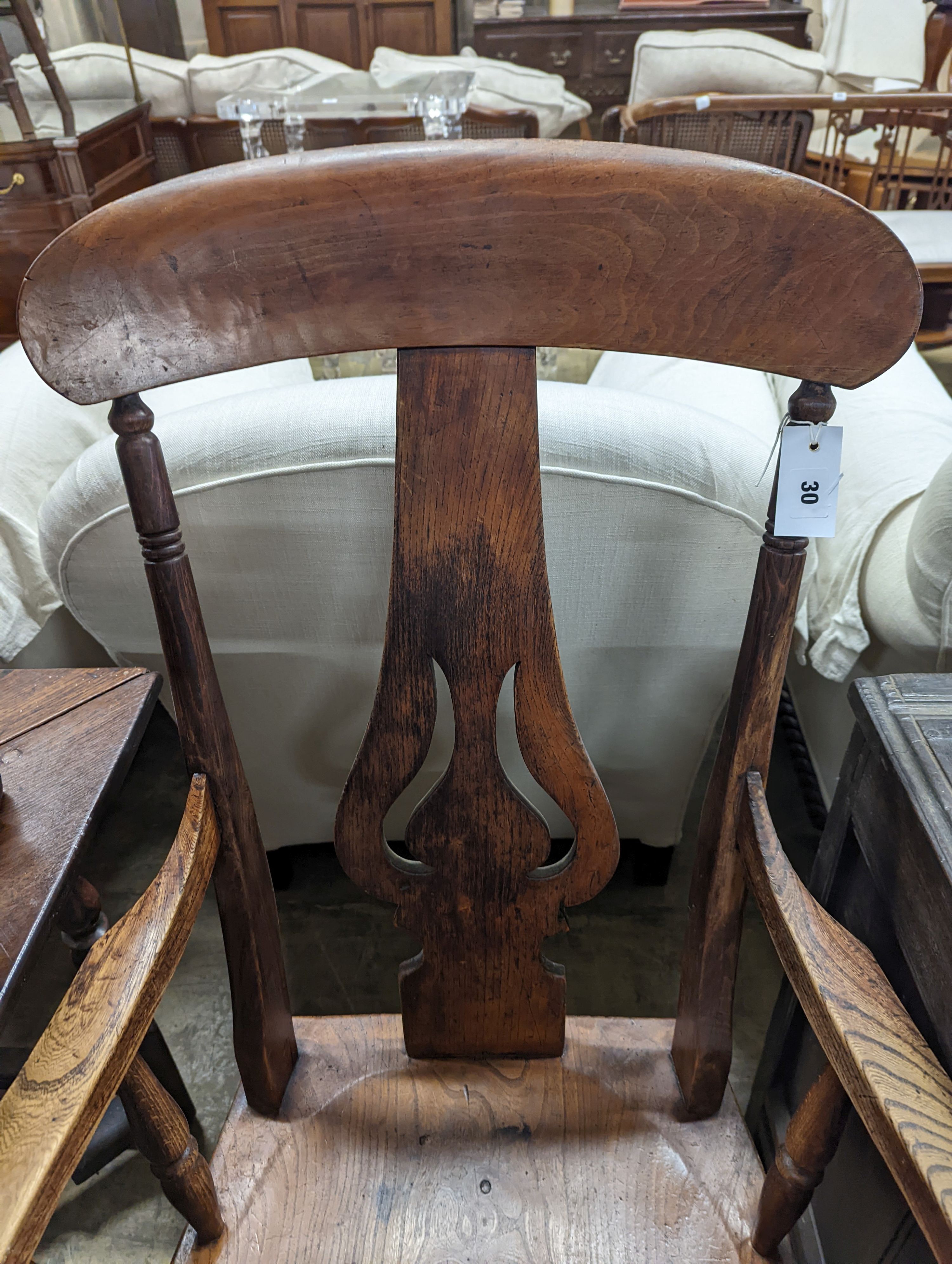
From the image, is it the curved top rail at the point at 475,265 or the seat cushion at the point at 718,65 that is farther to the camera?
the seat cushion at the point at 718,65

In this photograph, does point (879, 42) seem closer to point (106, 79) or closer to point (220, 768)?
point (106, 79)

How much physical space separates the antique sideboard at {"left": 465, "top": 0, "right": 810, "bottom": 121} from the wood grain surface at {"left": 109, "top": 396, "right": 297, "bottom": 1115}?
4026mm

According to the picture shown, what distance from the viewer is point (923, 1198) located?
38 centimetres

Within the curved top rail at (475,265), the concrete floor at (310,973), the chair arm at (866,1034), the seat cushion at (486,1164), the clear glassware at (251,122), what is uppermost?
the curved top rail at (475,265)

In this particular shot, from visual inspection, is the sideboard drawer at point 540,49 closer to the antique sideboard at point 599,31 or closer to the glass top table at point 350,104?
the antique sideboard at point 599,31

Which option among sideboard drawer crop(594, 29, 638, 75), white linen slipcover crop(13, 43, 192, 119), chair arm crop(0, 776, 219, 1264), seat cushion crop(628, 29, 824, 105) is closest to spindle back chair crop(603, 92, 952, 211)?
seat cushion crop(628, 29, 824, 105)

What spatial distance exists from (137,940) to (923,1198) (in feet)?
1.31

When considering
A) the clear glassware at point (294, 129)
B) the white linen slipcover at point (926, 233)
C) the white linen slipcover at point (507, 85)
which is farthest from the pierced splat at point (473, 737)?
the white linen slipcover at point (507, 85)

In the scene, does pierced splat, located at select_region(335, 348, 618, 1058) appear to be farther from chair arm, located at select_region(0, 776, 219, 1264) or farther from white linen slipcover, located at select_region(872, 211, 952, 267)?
white linen slipcover, located at select_region(872, 211, 952, 267)

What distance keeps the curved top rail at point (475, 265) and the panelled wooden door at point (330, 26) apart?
4348 mm

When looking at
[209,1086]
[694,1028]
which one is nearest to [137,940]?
[694,1028]

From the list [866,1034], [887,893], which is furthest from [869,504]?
[866,1034]

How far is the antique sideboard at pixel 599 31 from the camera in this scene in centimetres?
372

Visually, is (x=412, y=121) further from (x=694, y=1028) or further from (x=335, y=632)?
(x=694, y=1028)
